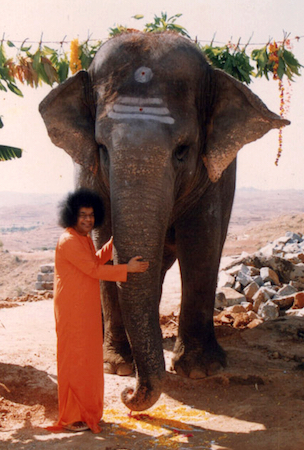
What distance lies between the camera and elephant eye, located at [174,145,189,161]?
14.9 ft

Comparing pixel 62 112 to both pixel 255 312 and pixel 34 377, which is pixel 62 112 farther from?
pixel 255 312

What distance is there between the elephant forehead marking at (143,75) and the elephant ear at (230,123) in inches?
32.8

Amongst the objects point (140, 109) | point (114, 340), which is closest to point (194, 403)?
point (114, 340)

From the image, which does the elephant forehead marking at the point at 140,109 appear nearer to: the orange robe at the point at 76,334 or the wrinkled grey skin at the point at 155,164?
the wrinkled grey skin at the point at 155,164

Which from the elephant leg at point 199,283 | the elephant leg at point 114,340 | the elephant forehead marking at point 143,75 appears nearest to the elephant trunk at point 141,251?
the elephant forehead marking at point 143,75

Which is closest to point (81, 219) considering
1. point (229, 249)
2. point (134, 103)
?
point (134, 103)

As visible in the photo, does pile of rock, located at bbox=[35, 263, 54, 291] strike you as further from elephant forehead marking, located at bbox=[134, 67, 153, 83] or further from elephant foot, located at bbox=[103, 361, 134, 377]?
elephant forehead marking, located at bbox=[134, 67, 153, 83]

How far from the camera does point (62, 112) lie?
17.0ft

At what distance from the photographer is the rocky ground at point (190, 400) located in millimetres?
4051

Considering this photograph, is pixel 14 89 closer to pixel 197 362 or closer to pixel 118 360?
pixel 118 360

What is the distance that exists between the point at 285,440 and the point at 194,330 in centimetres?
201

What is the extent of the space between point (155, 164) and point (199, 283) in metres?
1.94

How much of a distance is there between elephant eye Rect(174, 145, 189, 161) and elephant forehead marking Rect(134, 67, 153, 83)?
1.88 ft

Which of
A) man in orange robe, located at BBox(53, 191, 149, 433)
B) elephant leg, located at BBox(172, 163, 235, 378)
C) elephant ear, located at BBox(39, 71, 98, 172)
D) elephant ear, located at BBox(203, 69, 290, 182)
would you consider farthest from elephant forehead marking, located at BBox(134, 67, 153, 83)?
elephant leg, located at BBox(172, 163, 235, 378)
